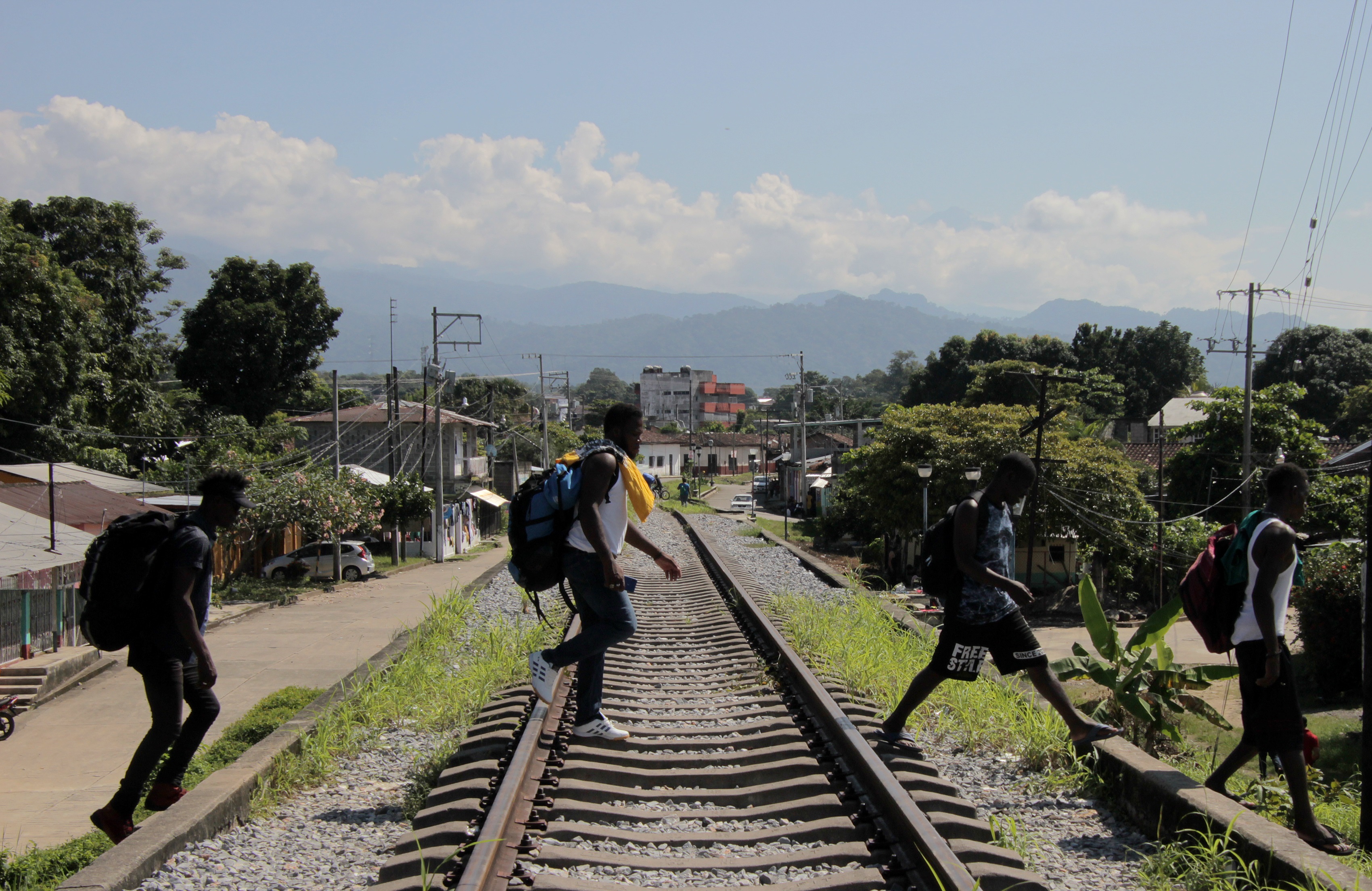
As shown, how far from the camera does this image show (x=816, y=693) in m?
5.73

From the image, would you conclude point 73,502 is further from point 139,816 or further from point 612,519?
point 612,519

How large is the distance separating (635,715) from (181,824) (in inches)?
107

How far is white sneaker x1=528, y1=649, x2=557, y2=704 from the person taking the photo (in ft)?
16.4

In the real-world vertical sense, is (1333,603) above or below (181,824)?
below

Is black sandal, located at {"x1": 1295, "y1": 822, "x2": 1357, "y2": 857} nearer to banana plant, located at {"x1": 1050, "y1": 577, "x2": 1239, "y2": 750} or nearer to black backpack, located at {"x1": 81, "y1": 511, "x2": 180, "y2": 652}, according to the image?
banana plant, located at {"x1": 1050, "y1": 577, "x2": 1239, "y2": 750}

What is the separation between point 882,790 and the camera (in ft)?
13.1

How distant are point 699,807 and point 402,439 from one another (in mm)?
46763

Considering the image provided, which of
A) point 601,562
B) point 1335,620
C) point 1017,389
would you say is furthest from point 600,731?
point 1017,389

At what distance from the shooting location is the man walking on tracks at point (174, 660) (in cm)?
447

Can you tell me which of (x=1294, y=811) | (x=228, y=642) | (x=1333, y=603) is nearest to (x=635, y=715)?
(x=1294, y=811)

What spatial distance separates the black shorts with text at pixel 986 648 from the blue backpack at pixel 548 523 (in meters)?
1.82

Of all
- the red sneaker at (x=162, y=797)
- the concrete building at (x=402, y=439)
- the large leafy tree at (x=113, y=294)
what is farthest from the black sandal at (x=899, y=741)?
the concrete building at (x=402, y=439)

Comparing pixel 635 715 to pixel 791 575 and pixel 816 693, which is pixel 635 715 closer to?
pixel 816 693

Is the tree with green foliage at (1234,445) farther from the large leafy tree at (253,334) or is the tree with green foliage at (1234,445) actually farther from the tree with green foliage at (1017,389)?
the large leafy tree at (253,334)
